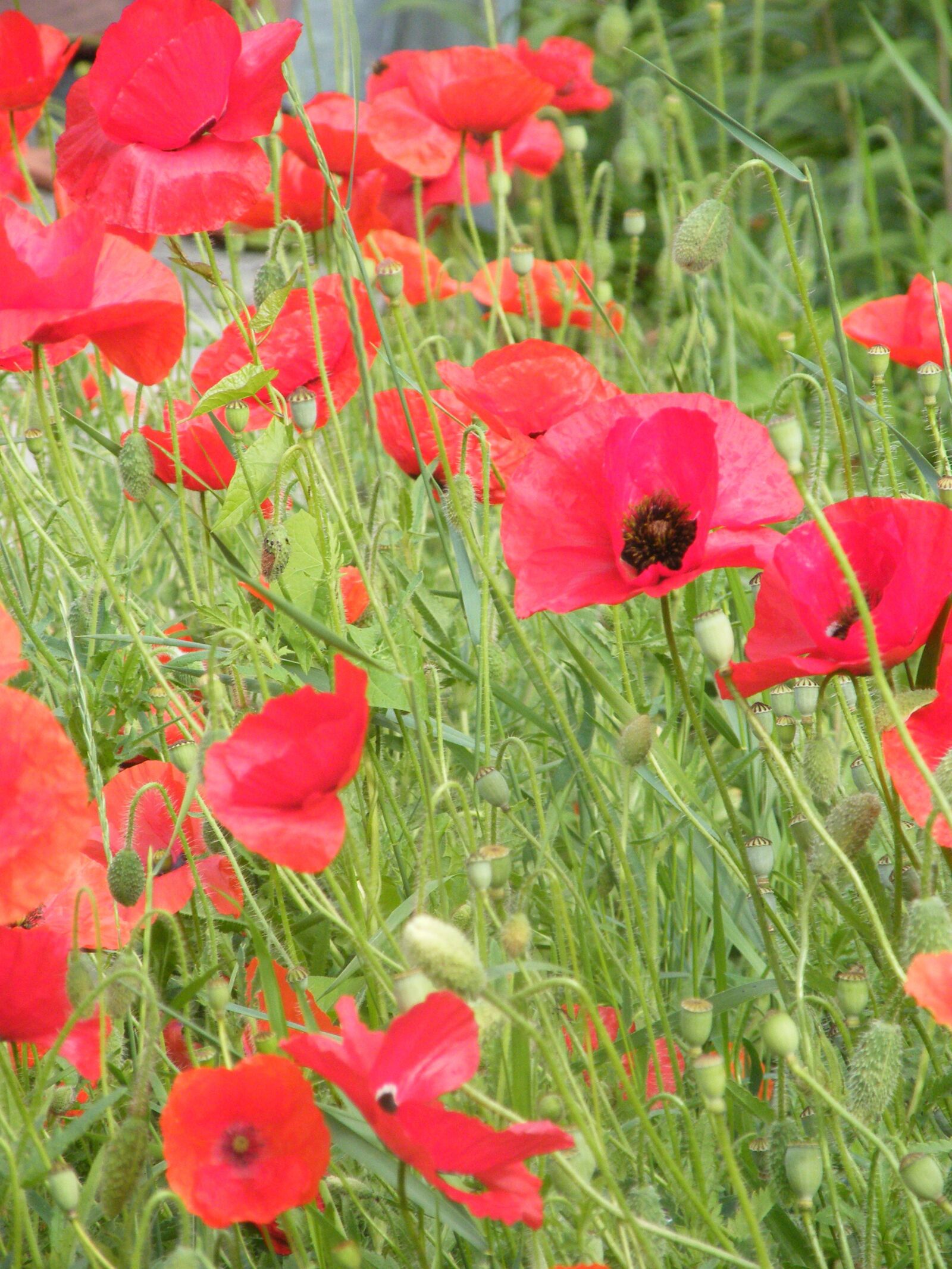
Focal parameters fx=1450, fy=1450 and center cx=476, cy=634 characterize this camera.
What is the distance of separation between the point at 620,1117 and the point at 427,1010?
35cm

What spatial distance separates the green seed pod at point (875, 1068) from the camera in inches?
22.5

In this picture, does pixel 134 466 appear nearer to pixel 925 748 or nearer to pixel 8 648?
pixel 8 648

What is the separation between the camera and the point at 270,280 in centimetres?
90

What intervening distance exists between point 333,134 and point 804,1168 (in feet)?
3.54

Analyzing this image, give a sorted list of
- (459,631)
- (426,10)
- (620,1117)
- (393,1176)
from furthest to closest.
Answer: (426,10) < (459,631) < (620,1117) < (393,1176)

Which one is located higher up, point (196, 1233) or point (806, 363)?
point (806, 363)

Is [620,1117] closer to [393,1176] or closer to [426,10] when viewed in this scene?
[393,1176]

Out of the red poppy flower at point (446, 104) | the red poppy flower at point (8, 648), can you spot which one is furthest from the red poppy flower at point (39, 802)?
the red poppy flower at point (446, 104)

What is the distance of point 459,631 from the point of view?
3.63 ft

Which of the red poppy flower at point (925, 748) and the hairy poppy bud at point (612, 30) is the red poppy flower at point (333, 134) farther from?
the red poppy flower at point (925, 748)

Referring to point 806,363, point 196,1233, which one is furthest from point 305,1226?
point 806,363

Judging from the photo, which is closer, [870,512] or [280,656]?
[870,512]

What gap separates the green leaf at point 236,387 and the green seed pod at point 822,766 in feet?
1.10

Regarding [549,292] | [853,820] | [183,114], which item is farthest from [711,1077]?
[549,292]
